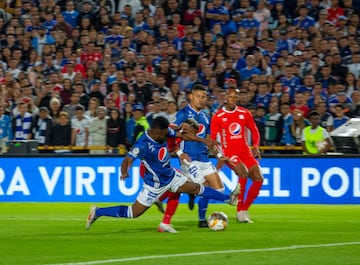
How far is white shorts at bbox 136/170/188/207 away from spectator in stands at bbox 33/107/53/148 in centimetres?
825

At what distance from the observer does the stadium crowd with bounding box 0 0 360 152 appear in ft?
68.3

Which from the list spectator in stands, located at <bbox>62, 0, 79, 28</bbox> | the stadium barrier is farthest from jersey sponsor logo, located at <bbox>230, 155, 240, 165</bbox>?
spectator in stands, located at <bbox>62, 0, 79, 28</bbox>

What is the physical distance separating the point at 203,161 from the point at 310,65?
8346 mm

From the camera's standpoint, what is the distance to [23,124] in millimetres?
21109

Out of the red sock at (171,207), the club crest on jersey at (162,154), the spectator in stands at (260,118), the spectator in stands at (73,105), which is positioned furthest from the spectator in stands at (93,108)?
the club crest on jersey at (162,154)

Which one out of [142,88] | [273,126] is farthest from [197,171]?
[142,88]

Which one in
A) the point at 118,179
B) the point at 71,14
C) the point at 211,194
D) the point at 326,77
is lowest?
the point at 118,179

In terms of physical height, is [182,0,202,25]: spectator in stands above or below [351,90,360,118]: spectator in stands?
above

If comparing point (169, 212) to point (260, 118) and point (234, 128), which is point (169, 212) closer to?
point (234, 128)

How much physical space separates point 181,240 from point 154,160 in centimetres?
108

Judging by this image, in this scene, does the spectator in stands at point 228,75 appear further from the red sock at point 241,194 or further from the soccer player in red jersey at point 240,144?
the red sock at point 241,194

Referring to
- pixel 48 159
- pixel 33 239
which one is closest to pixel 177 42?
pixel 48 159

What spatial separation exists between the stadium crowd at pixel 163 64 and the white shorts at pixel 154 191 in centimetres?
666

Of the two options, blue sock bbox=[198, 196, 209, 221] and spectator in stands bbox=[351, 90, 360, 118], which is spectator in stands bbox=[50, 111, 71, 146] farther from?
blue sock bbox=[198, 196, 209, 221]
